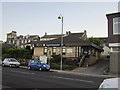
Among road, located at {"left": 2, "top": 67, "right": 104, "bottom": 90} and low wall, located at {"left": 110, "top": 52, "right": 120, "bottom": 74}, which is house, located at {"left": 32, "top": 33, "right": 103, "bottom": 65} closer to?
low wall, located at {"left": 110, "top": 52, "right": 120, "bottom": 74}

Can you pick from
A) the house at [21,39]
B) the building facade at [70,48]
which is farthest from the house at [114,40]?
the house at [21,39]

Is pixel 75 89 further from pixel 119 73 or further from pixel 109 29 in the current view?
pixel 109 29

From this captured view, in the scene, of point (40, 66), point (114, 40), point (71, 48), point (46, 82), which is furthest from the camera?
point (71, 48)

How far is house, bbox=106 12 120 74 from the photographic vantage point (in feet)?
77.6

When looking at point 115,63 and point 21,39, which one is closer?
point 115,63

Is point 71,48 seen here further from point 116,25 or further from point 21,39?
point 21,39

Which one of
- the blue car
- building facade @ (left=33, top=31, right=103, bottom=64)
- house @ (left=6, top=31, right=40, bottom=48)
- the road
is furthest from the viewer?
house @ (left=6, top=31, right=40, bottom=48)

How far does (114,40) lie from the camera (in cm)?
2438

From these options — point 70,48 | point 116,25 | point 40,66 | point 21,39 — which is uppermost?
point 21,39

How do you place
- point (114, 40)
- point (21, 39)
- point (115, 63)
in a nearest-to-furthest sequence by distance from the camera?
point (115, 63) < point (114, 40) < point (21, 39)

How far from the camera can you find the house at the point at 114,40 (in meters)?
23.6

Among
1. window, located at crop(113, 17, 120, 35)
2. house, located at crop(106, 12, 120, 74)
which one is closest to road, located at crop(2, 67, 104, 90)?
house, located at crop(106, 12, 120, 74)

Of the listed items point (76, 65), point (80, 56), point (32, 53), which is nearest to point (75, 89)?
point (76, 65)

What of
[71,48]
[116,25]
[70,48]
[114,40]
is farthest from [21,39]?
[114,40]
